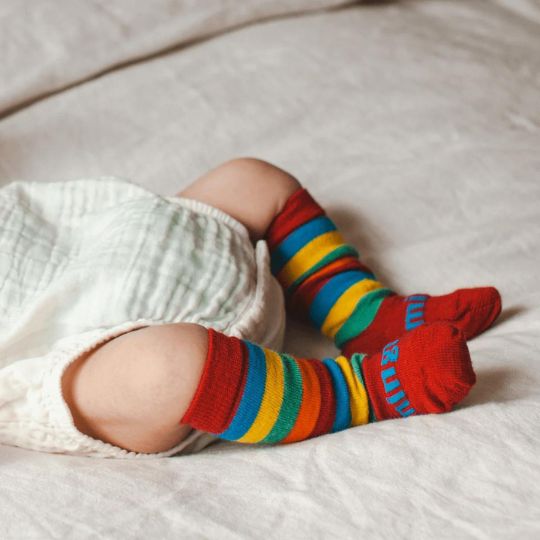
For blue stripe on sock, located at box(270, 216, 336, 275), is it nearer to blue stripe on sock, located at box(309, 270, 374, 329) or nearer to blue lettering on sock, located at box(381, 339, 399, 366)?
blue stripe on sock, located at box(309, 270, 374, 329)

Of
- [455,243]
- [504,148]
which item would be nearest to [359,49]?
[504,148]

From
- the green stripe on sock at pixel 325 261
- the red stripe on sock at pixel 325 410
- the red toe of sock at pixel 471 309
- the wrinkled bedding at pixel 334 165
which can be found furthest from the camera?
the green stripe on sock at pixel 325 261

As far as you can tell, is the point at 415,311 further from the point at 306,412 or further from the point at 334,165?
the point at 334,165

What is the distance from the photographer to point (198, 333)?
703 mm

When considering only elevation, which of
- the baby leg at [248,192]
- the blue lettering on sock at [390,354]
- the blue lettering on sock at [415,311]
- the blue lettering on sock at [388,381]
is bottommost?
the blue lettering on sock at [415,311]

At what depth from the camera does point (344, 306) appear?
916 millimetres

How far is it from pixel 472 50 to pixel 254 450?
0.84m

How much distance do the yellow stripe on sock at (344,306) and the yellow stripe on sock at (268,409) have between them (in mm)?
219

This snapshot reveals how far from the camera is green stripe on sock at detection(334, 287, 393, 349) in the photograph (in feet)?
→ 2.93

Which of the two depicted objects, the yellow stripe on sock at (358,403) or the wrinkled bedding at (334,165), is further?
the yellow stripe on sock at (358,403)

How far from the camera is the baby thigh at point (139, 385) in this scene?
2.25 ft

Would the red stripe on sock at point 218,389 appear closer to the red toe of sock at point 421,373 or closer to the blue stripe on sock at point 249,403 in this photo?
the blue stripe on sock at point 249,403

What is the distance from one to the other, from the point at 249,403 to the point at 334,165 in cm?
51

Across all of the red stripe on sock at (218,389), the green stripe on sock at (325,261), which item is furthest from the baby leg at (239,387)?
the green stripe on sock at (325,261)
